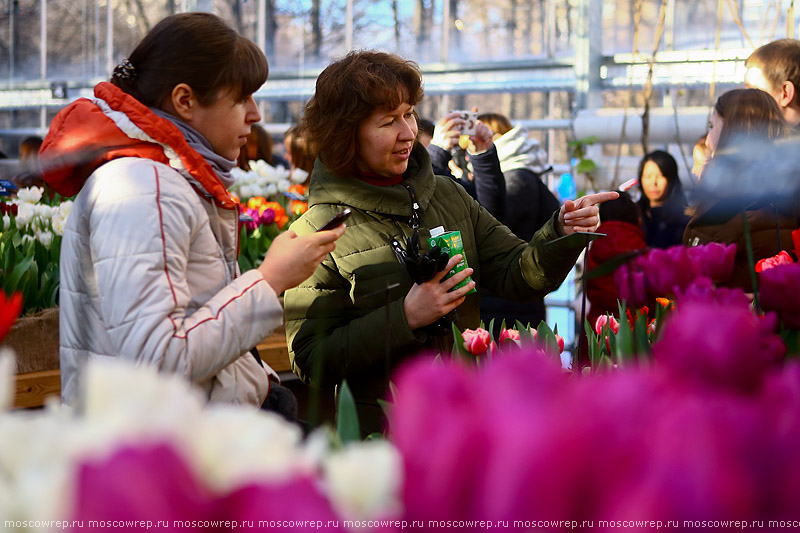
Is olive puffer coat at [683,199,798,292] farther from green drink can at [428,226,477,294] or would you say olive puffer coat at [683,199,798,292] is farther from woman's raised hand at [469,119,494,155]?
woman's raised hand at [469,119,494,155]

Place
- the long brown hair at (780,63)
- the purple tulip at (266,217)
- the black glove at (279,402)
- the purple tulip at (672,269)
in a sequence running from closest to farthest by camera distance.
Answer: the purple tulip at (672,269) < the black glove at (279,402) < the long brown hair at (780,63) < the purple tulip at (266,217)

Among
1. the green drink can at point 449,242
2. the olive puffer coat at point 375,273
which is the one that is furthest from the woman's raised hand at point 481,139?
the green drink can at point 449,242

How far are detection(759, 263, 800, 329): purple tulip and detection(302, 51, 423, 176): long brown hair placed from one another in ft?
3.78

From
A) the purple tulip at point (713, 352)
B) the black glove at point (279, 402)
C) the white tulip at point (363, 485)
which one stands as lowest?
the black glove at point (279, 402)

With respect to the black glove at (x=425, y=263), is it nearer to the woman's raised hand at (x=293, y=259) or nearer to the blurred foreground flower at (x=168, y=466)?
the woman's raised hand at (x=293, y=259)

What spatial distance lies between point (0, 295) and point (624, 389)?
354 mm

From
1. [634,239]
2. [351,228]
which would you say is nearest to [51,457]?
[351,228]

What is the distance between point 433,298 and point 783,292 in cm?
89

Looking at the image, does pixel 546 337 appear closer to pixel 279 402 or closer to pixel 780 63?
pixel 279 402

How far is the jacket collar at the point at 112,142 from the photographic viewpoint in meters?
1.38

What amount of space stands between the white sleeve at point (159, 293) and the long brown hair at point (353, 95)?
692 millimetres

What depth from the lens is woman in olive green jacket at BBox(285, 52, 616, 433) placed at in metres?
1.76

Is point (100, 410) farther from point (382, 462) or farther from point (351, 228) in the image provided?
point (351, 228)

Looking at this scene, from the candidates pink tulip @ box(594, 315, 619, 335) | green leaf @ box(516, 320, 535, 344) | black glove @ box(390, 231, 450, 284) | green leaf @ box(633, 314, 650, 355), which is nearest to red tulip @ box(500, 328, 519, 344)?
green leaf @ box(516, 320, 535, 344)
